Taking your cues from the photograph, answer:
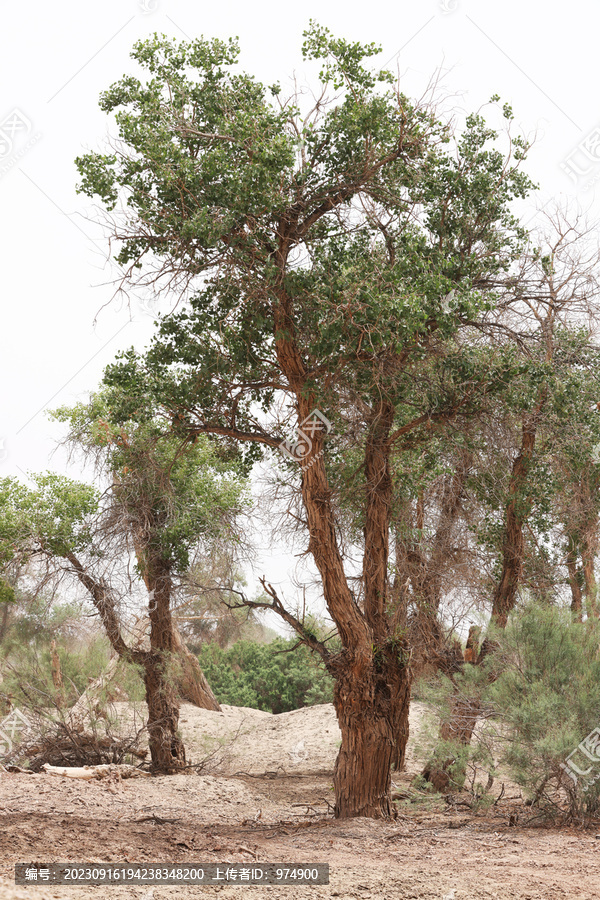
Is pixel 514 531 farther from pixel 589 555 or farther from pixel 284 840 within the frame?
pixel 284 840

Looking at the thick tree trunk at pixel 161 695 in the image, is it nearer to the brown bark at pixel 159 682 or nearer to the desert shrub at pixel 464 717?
the brown bark at pixel 159 682

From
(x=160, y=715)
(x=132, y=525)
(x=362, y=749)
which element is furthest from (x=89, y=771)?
(x=362, y=749)

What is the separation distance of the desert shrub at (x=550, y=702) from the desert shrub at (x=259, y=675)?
1199 cm

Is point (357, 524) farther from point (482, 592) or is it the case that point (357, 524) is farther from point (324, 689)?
point (324, 689)

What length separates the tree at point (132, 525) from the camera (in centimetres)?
1069

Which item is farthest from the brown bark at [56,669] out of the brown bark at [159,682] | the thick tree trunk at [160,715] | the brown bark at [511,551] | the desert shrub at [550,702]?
the desert shrub at [550,702]

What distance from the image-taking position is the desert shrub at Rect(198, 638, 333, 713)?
19344 millimetres

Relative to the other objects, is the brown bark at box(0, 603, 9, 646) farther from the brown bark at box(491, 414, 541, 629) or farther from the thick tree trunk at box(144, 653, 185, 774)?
the brown bark at box(491, 414, 541, 629)

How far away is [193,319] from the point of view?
8086 millimetres

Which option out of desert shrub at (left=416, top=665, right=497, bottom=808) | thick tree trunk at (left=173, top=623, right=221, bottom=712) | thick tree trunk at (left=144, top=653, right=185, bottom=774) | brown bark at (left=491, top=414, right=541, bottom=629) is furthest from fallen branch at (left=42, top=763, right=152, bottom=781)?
brown bark at (left=491, top=414, right=541, bottom=629)

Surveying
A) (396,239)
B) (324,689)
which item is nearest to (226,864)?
(396,239)

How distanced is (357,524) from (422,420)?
74.7 inches

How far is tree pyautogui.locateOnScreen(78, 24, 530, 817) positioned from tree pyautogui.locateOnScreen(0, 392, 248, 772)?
256 centimetres

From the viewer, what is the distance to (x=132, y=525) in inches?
424
